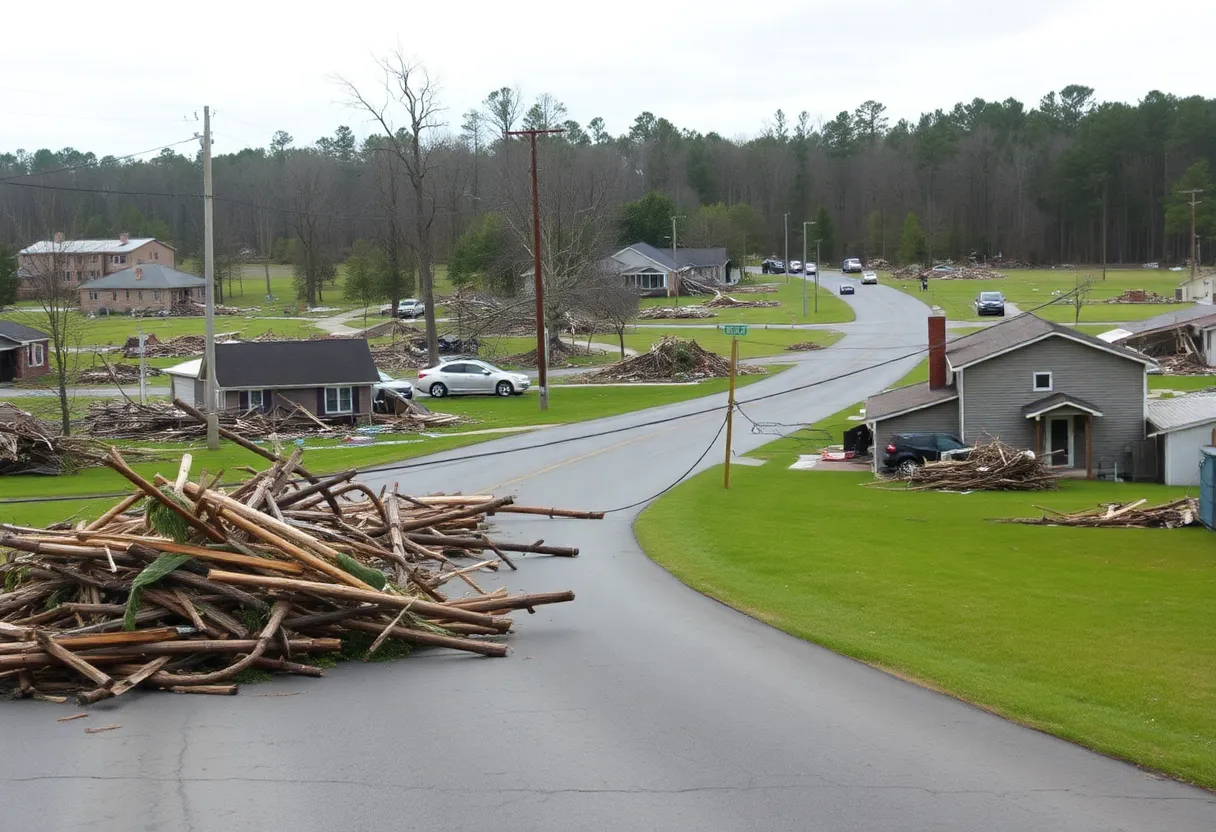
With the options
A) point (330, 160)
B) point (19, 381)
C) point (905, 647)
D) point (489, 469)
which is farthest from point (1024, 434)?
point (330, 160)

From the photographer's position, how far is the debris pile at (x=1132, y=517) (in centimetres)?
3077

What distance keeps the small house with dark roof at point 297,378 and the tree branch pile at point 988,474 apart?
23.6 metres

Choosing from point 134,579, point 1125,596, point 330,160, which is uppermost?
point 330,160

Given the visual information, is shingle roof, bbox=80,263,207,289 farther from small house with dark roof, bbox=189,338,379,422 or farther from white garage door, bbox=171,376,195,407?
small house with dark roof, bbox=189,338,379,422

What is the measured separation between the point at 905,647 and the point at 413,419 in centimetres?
3583

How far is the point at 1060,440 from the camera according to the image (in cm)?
4300

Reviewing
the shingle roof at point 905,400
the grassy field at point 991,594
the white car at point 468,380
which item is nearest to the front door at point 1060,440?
the shingle roof at point 905,400

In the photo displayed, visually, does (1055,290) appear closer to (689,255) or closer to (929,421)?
(689,255)

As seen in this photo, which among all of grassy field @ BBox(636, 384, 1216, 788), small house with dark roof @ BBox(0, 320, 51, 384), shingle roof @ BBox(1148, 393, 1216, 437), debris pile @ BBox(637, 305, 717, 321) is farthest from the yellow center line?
debris pile @ BBox(637, 305, 717, 321)

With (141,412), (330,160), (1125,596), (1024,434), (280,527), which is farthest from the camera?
(330,160)

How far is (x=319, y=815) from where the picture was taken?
10688 millimetres

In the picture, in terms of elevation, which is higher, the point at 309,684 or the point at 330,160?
the point at 330,160

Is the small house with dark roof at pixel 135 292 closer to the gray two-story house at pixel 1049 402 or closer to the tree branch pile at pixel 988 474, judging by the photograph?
the gray two-story house at pixel 1049 402

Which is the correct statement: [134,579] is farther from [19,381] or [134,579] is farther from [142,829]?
[19,381]
